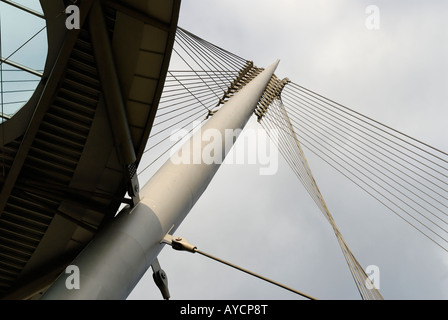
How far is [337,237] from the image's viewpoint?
9.84 metres

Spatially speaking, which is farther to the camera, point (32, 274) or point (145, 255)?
point (32, 274)

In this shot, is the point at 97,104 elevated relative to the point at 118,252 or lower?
elevated

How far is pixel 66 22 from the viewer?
8.08 m

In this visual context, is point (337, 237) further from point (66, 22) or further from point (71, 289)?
point (66, 22)

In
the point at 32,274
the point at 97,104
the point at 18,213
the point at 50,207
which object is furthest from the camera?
the point at 32,274

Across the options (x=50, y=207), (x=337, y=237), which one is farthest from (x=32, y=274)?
(x=337, y=237)

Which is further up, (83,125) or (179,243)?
(83,125)

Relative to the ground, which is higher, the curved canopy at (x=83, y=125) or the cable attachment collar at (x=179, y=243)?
the curved canopy at (x=83, y=125)

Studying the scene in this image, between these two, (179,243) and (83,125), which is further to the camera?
(83,125)

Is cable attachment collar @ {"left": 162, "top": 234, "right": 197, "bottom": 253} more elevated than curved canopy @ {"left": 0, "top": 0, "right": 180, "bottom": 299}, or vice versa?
curved canopy @ {"left": 0, "top": 0, "right": 180, "bottom": 299}
